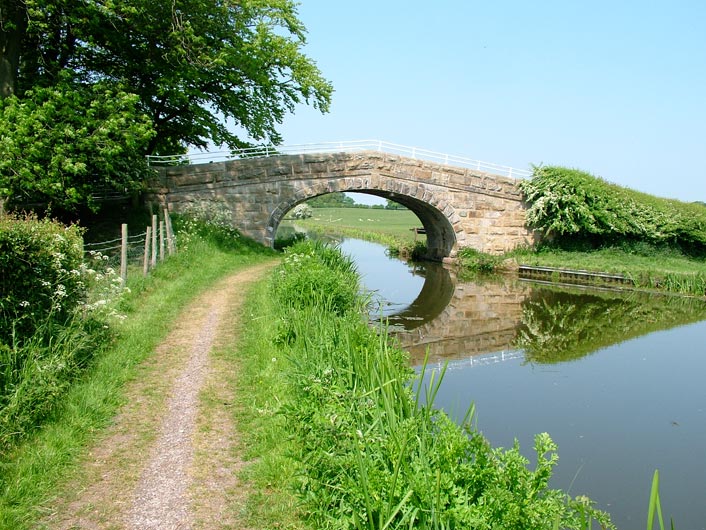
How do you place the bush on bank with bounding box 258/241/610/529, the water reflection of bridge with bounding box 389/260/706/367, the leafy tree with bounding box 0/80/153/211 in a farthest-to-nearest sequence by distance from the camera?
the leafy tree with bounding box 0/80/153/211
the water reflection of bridge with bounding box 389/260/706/367
the bush on bank with bounding box 258/241/610/529

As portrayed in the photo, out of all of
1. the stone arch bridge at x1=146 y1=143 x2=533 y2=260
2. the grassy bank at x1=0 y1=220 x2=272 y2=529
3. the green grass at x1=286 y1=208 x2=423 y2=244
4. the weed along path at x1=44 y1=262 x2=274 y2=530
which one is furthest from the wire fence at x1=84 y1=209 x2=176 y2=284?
the green grass at x1=286 y1=208 x2=423 y2=244

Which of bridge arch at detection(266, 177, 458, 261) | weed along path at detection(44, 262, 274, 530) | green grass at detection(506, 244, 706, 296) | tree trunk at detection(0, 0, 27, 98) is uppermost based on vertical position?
tree trunk at detection(0, 0, 27, 98)

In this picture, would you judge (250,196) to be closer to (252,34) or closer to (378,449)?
(252,34)

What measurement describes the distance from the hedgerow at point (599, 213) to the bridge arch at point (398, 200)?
3633 millimetres

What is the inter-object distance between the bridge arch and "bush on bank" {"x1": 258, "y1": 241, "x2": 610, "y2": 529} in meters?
16.1

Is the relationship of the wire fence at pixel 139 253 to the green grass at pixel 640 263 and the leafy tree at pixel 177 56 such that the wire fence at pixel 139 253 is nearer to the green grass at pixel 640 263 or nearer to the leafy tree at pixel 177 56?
the leafy tree at pixel 177 56

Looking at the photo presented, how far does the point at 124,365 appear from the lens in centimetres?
752

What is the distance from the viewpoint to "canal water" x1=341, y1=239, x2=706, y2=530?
6.75m

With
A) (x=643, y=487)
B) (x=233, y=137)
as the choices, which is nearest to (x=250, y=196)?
(x=233, y=137)

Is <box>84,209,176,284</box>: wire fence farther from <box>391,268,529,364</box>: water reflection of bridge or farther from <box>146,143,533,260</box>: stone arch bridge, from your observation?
<box>391,268,529,364</box>: water reflection of bridge

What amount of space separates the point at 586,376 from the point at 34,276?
9056 mm

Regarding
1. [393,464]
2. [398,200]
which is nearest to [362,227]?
[398,200]

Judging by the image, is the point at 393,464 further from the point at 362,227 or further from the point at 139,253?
the point at 362,227

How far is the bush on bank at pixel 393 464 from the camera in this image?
3855 mm
